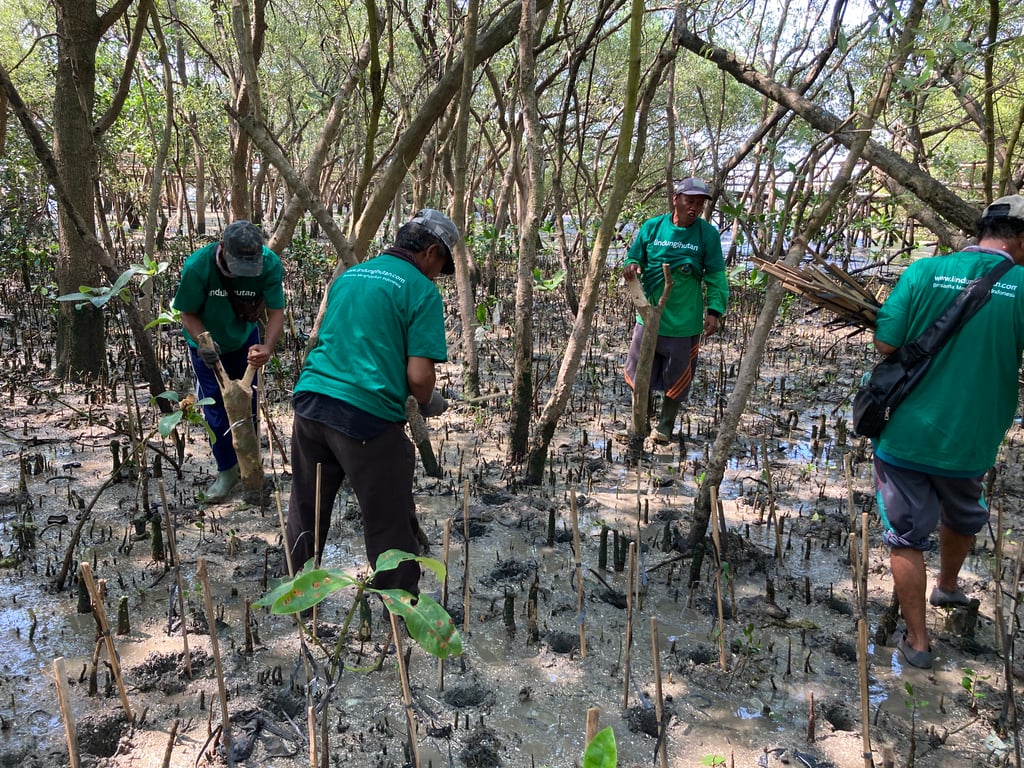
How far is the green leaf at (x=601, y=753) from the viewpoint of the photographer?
1.14 metres

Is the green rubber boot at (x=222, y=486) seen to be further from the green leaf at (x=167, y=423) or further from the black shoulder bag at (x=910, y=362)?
the black shoulder bag at (x=910, y=362)

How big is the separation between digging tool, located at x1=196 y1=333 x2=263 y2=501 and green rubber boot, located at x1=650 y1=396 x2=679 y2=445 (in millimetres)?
2548

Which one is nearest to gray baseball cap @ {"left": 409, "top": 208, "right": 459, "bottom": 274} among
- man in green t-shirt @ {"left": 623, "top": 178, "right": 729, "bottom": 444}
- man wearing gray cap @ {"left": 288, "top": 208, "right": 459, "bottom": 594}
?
man wearing gray cap @ {"left": 288, "top": 208, "right": 459, "bottom": 594}

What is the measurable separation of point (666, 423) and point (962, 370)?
2423mm

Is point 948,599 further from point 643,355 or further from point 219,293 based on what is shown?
point 219,293

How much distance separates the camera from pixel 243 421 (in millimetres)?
3482

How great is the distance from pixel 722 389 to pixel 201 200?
13.0m

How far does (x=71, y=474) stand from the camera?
4.04m

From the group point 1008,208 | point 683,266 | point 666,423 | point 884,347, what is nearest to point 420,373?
point 884,347

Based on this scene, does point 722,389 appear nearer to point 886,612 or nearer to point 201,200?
point 886,612

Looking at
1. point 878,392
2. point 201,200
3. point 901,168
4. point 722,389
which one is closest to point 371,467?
point 878,392

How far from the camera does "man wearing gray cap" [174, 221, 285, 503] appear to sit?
3340mm

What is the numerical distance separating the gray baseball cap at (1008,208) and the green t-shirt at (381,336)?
192 centimetres

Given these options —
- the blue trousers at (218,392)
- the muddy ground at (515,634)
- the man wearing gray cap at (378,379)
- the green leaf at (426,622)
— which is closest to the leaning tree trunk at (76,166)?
the muddy ground at (515,634)
